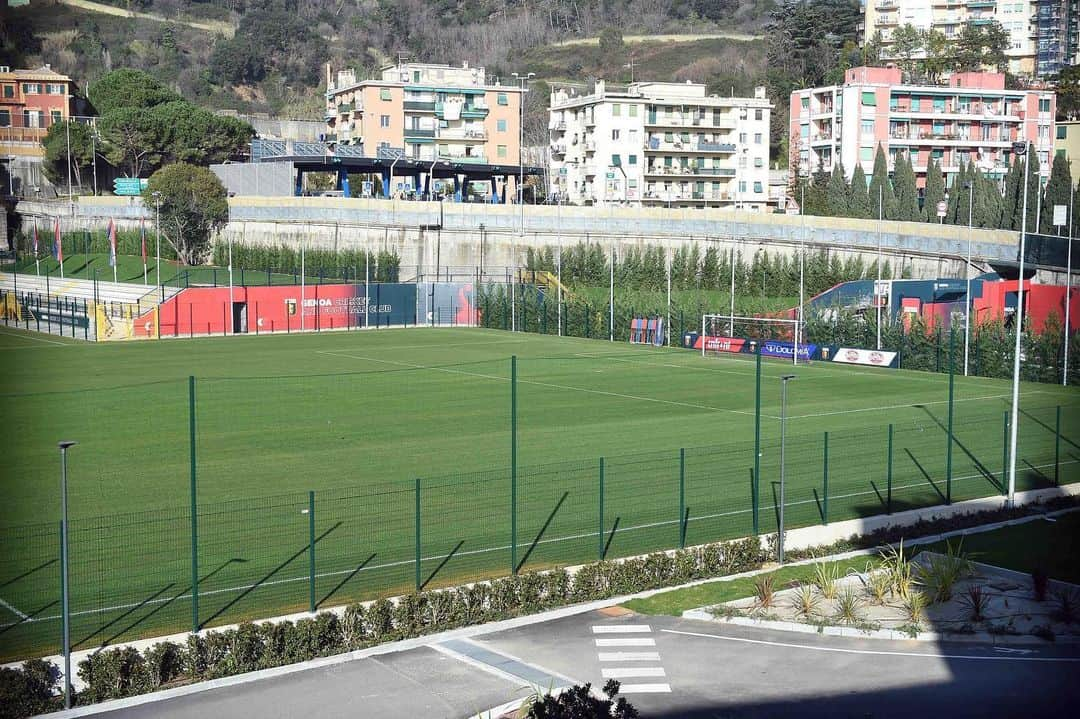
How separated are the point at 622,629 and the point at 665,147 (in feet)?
310

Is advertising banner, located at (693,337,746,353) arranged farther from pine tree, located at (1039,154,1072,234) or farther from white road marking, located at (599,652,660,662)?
white road marking, located at (599,652,660,662)

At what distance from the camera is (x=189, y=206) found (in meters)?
87.4

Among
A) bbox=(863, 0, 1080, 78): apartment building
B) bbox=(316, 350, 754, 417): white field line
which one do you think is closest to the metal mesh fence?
bbox=(316, 350, 754, 417): white field line

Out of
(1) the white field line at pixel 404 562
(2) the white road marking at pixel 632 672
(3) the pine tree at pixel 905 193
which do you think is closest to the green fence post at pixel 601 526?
(1) the white field line at pixel 404 562

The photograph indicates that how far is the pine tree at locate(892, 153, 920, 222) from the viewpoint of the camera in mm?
78375

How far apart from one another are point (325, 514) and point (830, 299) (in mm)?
42423

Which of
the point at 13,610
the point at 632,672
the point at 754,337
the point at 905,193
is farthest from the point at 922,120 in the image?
the point at 13,610

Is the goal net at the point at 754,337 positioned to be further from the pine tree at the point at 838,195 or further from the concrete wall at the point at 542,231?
the pine tree at the point at 838,195

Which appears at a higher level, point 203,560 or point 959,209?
point 959,209

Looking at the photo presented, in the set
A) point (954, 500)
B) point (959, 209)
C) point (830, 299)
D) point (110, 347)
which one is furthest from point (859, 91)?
point (954, 500)

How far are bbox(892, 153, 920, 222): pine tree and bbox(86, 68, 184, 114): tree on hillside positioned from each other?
66.6m

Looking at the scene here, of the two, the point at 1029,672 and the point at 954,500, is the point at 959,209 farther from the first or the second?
the point at 1029,672

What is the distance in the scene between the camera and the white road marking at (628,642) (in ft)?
54.2

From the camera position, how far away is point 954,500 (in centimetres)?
2633
